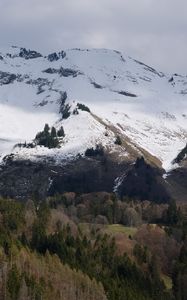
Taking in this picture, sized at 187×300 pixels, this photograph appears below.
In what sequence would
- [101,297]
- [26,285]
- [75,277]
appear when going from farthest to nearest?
[75,277]
[101,297]
[26,285]

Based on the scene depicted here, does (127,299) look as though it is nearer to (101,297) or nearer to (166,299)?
(101,297)

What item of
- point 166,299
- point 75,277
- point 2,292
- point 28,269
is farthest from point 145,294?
point 2,292

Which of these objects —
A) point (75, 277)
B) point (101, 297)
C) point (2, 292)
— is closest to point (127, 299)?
point (101, 297)

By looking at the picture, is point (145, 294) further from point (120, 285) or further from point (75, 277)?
point (75, 277)

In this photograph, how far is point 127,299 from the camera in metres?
180

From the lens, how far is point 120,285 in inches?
7751

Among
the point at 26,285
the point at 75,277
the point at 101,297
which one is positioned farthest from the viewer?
the point at 75,277

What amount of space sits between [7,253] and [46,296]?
106 feet

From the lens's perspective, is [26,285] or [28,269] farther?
[28,269]

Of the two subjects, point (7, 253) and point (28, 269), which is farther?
point (7, 253)

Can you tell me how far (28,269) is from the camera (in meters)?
186

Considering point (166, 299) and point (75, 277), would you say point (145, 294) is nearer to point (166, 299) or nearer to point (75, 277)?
point (166, 299)

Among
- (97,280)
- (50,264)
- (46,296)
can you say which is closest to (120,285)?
(97,280)

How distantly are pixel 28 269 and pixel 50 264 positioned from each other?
39.7 ft
